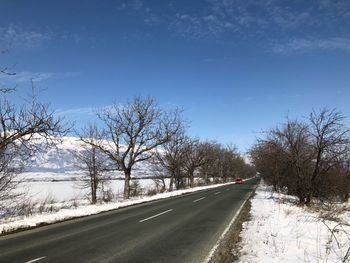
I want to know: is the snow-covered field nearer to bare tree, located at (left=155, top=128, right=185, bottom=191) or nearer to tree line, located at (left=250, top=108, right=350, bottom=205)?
bare tree, located at (left=155, top=128, right=185, bottom=191)

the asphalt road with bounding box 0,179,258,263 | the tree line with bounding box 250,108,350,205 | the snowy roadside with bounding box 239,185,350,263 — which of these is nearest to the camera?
the snowy roadside with bounding box 239,185,350,263

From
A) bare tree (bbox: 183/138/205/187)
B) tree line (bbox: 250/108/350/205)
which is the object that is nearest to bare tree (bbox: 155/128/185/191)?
bare tree (bbox: 183/138/205/187)

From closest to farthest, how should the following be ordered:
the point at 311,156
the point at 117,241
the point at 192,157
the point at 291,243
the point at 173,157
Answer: the point at 291,243 → the point at 117,241 → the point at 311,156 → the point at 173,157 → the point at 192,157

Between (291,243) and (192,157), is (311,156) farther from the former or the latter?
(192,157)

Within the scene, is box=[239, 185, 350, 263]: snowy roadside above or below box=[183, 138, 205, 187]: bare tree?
below

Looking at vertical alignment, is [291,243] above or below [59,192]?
below

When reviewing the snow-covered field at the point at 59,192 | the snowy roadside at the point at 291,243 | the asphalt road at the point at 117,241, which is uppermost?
the snow-covered field at the point at 59,192

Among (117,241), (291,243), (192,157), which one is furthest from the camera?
(192,157)

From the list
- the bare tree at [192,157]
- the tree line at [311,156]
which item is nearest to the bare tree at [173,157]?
the bare tree at [192,157]

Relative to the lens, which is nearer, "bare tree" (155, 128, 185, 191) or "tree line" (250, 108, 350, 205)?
"tree line" (250, 108, 350, 205)

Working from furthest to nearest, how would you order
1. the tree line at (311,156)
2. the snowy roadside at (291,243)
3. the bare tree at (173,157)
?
1. the bare tree at (173,157)
2. the tree line at (311,156)
3. the snowy roadside at (291,243)

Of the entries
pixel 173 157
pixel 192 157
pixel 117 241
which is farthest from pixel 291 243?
pixel 192 157

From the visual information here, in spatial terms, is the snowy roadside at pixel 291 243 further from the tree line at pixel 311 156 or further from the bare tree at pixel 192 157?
the bare tree at pixel 192 157

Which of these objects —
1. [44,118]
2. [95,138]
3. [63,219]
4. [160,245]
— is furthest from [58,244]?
[95,138]
